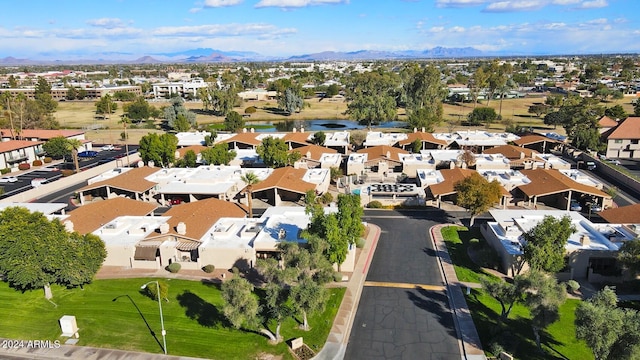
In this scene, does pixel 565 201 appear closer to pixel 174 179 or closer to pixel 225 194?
pixel 225 194

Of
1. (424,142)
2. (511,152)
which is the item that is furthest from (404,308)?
(424,142)

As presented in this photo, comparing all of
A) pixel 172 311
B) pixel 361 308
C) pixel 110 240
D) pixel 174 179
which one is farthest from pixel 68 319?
pixel 174 179

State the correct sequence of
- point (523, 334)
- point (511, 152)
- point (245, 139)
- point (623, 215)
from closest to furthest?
point (523, 334), point (623, 215), point (511, 152), point (245, 139)

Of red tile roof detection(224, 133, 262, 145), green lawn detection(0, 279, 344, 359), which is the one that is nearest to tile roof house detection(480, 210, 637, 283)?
green lawn detection(0, 279, 344, 359)

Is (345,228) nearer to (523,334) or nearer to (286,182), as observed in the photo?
(523,334)

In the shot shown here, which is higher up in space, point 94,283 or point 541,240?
point 541,240

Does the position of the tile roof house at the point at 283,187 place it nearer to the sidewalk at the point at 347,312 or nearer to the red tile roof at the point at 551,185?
the sidewalk at the point at 347,312
